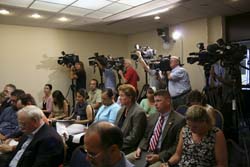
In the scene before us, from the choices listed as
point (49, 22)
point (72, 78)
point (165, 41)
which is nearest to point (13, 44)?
point (49, 22)

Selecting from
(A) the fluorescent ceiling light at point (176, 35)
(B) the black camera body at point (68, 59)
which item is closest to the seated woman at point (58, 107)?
(B) the black camera body at point (68, 59)

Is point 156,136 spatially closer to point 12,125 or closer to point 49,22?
point 12,125

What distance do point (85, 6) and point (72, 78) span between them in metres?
2.51

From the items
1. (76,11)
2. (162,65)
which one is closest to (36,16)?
(76,11)

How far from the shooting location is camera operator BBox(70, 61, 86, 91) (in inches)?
267

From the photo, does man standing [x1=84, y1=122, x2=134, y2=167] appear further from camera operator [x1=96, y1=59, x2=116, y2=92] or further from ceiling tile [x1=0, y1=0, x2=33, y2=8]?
camera operator [x1=96, y1=59, x2=116, y2=92]

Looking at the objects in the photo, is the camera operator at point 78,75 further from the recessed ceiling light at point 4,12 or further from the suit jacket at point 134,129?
the suit jacket at point 134,129

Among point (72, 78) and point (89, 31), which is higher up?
point (89, 31)

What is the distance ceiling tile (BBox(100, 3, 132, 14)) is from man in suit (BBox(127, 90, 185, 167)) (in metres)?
2.73

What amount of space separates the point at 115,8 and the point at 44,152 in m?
3.71

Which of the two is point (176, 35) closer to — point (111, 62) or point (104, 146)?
point (111, 62)

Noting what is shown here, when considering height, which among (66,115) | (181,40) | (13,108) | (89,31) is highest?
(89,31)

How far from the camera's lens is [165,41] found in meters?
7.01

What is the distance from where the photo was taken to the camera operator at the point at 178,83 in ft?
14.4
